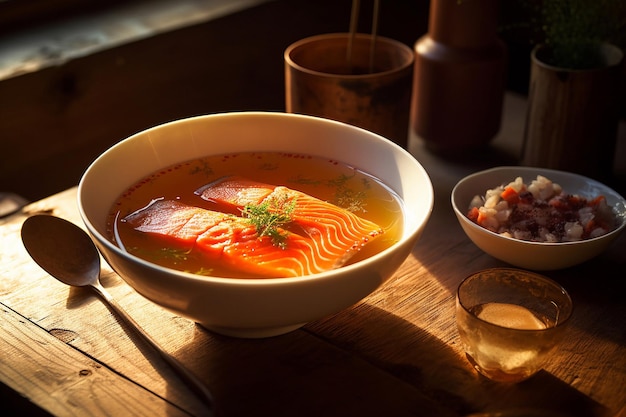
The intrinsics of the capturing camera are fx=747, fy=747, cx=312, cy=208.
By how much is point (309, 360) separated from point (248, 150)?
0.42m

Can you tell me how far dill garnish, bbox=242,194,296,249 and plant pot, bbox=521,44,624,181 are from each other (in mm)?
622

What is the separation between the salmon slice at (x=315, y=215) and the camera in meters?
→ 1.06

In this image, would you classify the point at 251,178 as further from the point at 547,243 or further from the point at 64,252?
the point at 547,243

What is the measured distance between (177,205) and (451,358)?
1.55ft

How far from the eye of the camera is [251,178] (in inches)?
49.4

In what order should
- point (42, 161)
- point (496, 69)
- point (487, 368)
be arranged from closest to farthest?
1. point (487, 368)
2. point (496, 69)
3. point (42, 161)

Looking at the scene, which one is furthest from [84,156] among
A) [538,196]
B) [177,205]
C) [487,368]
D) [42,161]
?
[487,368]

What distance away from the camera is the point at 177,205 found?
3.82 feet

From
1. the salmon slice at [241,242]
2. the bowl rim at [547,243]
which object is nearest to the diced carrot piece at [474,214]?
the bowl rim at [547,243]

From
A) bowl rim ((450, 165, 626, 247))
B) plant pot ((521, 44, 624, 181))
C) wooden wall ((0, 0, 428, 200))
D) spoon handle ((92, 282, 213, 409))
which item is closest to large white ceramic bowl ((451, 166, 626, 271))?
bowl rim ((450, 165, 626, 247))

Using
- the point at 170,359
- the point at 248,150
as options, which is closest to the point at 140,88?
the point at 248,150

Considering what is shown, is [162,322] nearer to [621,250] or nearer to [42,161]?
[621,250]

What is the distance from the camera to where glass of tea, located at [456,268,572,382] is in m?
0.94

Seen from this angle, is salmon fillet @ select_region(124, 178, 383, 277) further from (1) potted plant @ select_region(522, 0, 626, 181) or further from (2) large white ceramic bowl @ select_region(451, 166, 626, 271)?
(1) potted plant @ select_region(522, 0, 626, 181)
